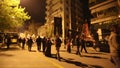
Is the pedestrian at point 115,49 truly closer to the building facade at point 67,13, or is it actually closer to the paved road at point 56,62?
the paved road at point 56,62

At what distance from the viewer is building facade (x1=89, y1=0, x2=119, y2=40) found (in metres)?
43.4

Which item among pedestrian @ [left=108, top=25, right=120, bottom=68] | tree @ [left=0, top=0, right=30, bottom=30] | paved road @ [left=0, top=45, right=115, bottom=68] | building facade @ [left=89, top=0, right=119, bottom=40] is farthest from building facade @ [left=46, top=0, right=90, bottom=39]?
pedestrian @ [left=108, top=25, right=120, bottom=68]

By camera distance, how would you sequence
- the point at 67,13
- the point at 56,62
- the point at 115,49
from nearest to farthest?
the point at 115,49, the point at 56,62, the point at 67,13

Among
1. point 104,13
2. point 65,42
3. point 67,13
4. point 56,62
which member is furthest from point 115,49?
point 67,13

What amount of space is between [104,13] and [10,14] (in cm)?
1975

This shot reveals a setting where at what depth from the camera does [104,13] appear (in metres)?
48.5

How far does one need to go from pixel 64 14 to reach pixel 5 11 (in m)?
58.5

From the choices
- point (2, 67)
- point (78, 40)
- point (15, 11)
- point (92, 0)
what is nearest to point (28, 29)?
point (92, 0)

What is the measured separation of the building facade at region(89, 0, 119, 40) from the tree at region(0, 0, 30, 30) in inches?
482

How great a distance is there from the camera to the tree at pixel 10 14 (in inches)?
1328

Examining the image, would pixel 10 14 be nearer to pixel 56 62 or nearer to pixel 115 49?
pixel 56 62

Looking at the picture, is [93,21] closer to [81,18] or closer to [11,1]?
[11,1]

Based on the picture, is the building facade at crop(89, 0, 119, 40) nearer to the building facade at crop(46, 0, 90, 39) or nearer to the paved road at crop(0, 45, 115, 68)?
the paved road at crop(0, 45, 115, 68)

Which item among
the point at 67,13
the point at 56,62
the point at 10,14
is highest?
the point at 67,13
